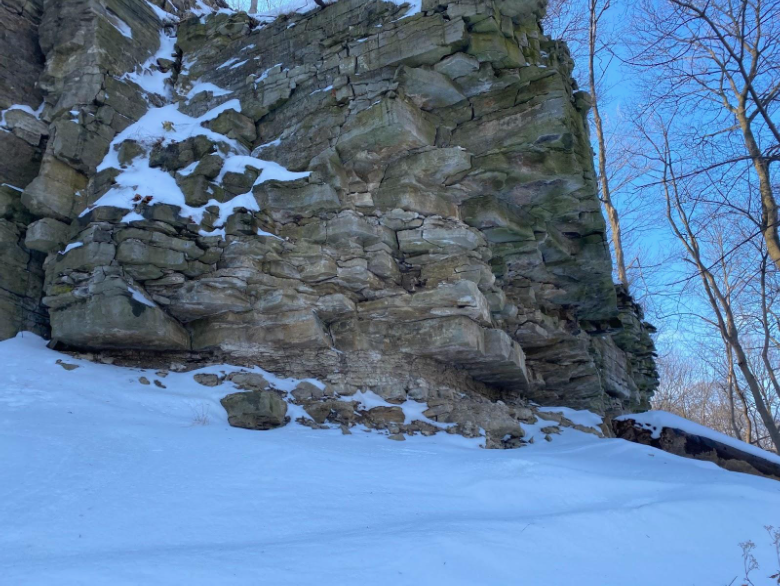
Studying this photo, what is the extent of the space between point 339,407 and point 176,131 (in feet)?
14.7

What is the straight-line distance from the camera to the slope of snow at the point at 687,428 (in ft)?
23.7

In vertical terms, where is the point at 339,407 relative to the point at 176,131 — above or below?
below

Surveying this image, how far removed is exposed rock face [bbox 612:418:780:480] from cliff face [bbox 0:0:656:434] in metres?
2.11

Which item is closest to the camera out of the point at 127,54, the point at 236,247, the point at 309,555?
the point at 309,555

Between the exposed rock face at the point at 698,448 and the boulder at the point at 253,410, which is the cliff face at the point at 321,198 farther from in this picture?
the exposed rock face at the point at 698,448

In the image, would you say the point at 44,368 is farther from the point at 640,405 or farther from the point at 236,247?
the point at 640,405

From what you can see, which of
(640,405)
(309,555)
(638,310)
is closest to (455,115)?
(309,555)

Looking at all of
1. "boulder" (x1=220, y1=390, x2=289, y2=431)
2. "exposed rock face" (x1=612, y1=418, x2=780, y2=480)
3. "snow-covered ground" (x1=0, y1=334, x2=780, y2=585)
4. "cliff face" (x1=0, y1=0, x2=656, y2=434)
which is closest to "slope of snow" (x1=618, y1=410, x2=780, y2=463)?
"exposed rock face" (x1=612, y1=418, x2=780, y2=480)

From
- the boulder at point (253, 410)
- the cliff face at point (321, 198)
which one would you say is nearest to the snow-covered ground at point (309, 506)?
the boulder at point (253, 410)

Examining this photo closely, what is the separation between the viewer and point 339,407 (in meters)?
6.17

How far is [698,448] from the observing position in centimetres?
Answer: 753

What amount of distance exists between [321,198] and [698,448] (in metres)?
5.95

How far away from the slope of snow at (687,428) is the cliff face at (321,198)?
2.23m

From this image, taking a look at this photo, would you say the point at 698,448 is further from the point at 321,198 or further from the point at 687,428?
the point at 321,198
